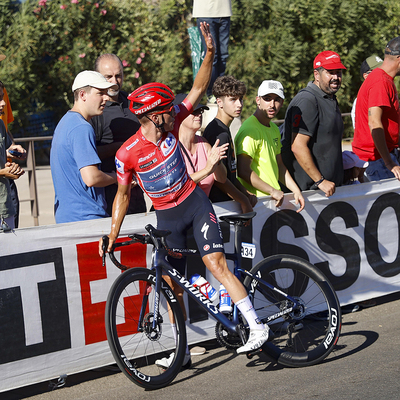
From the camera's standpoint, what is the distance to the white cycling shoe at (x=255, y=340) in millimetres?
3896

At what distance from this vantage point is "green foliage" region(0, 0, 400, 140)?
46.2 feet

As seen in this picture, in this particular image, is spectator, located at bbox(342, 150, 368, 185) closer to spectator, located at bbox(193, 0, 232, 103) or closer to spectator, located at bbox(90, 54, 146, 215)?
spectator, located at bbox(90, 54, 146, 215)

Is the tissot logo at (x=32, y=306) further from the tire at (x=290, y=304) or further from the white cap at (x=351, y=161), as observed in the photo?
the white cap at (x=351, y=161)

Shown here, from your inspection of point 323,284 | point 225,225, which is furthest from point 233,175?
point 323,284

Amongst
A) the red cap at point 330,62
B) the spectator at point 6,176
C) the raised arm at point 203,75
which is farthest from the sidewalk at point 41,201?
the red cap at point 330,62

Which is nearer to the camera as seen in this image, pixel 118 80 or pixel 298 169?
pixel 118 80

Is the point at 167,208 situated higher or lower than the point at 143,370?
higher

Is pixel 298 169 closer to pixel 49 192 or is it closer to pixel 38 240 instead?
pixel 38 240

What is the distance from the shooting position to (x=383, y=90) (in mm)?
5691

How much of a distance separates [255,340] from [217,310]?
34 cm

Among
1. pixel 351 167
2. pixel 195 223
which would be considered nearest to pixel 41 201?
pixel 351 167

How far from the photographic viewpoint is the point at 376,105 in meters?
5.68

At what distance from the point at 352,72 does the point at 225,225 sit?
1467 cm

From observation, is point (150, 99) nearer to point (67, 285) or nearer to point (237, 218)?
point (237, 218)
